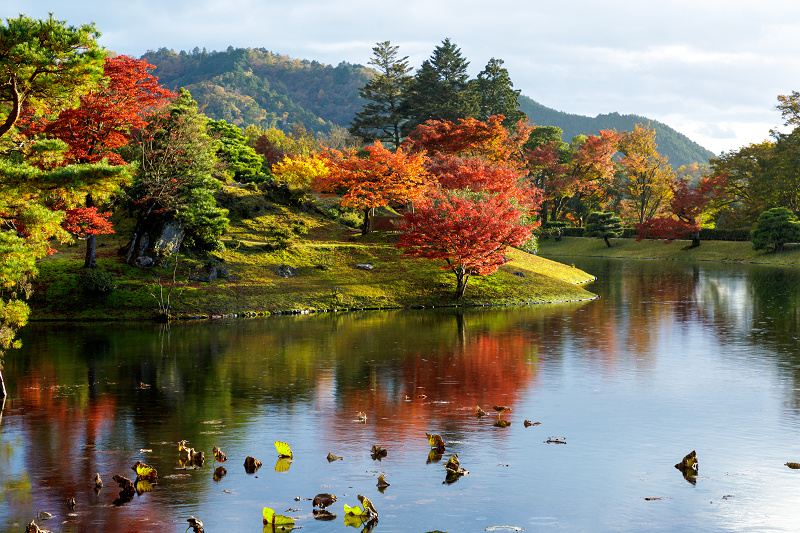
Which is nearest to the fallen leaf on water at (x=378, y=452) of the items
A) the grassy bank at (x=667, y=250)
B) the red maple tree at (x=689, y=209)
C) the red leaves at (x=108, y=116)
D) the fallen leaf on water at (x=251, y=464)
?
the fallen leaf on water at (x=251, y=464)

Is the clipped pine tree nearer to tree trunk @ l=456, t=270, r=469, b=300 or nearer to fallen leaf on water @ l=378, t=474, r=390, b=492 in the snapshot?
tree trunk @ l=456, t=270, r=469, b=300

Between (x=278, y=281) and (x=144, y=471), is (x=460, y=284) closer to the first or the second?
(x=278, y=281)

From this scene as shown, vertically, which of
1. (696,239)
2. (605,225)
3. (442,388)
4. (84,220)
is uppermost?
(605,225)

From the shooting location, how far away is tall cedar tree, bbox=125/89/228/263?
3453 centimetres

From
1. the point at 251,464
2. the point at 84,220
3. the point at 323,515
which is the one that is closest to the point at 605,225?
the point at 84,220

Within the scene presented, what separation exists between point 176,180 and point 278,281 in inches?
273

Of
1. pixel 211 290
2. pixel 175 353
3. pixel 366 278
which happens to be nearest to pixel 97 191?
pixel 175 353

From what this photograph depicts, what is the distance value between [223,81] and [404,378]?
181 metres

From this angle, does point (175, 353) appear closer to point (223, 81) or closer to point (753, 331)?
point (753, 331)

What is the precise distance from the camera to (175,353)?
22484 mm

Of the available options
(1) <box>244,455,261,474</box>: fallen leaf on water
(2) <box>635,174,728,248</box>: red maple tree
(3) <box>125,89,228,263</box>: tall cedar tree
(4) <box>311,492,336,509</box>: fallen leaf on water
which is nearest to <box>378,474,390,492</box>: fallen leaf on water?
(4) <box>311,492,336,509</box>: fallen leaf on water

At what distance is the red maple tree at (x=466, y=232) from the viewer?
1337 inches

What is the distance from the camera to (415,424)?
13.9 m

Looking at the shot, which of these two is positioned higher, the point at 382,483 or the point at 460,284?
the point at 460,284
